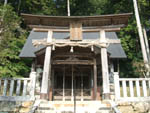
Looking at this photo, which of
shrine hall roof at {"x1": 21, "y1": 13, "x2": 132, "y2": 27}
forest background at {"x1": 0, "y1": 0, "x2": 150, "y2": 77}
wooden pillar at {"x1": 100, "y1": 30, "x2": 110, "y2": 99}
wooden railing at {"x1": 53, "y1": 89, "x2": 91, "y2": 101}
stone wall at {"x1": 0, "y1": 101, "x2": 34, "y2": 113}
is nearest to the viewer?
forest background at {"x1": 0, "y1": 0, "x2": 150, "y2": 77}

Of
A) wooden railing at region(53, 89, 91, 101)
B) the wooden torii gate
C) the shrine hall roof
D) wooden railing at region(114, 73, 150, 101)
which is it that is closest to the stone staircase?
wooden railing at region(114, 73, 150, 101)

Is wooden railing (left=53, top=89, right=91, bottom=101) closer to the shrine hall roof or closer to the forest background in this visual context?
the forest background

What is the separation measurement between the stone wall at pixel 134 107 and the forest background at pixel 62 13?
2250 mm

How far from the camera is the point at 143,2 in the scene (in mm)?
13078

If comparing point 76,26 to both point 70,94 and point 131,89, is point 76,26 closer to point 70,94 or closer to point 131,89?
point 131,89

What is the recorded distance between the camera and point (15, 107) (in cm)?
523

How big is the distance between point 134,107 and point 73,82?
13.8 feet

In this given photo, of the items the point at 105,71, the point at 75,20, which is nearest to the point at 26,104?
the point at 105,71

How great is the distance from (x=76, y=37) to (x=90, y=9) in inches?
581

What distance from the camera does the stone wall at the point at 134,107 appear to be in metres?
5.25

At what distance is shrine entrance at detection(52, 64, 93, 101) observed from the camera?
877 cm

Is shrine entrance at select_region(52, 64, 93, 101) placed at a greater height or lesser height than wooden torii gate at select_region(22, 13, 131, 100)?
lesser

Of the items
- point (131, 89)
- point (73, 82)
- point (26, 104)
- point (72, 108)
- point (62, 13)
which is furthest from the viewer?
point (62, 13)

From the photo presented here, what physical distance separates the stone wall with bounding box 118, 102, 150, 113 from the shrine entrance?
361 centimetres
